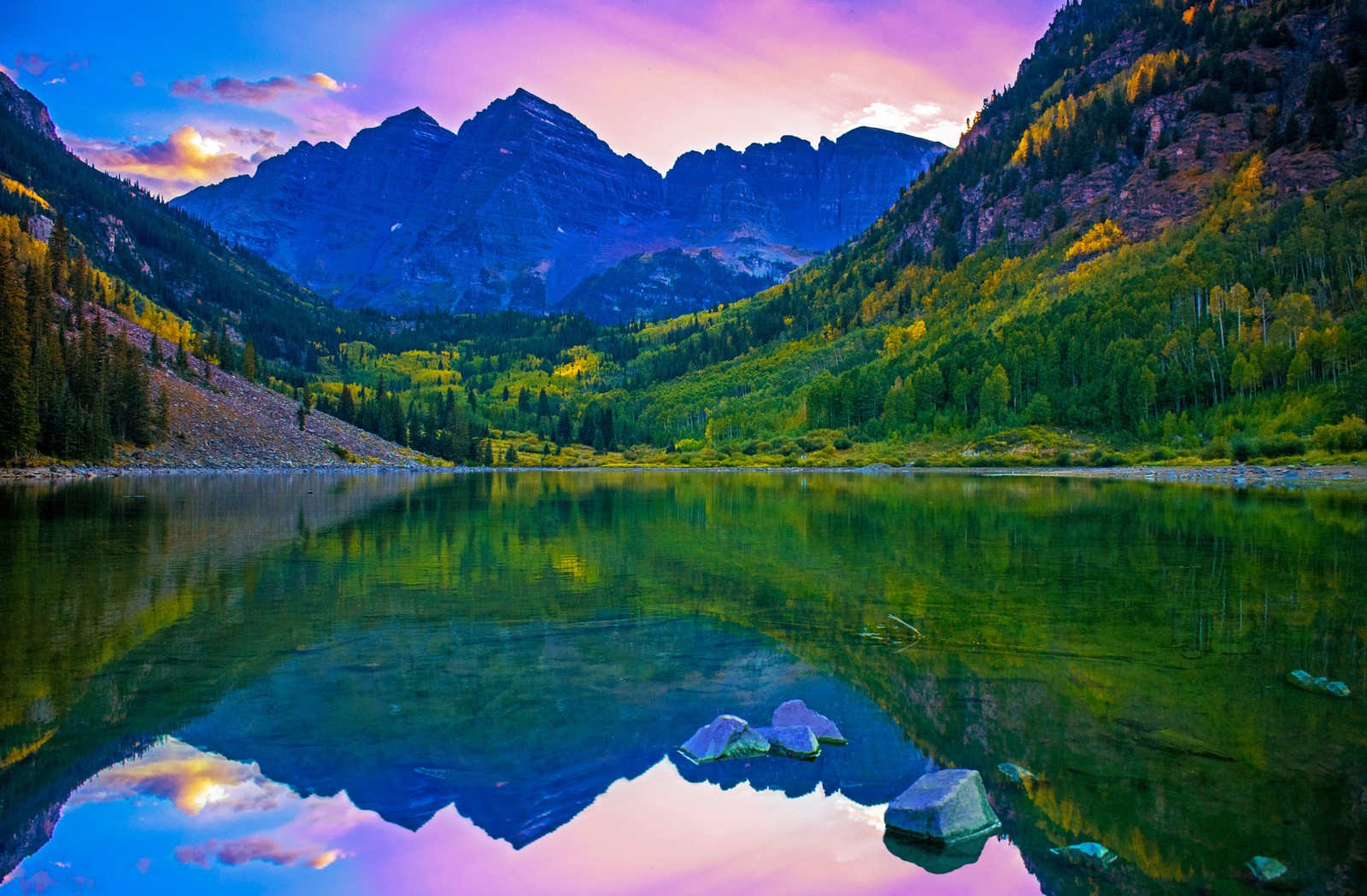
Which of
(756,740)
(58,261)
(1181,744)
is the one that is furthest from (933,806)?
(58,261)

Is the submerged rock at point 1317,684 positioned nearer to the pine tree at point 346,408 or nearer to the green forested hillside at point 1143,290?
the green forested hillside at point 1143,290

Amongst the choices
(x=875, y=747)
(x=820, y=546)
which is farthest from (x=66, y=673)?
(x=820, y=546)

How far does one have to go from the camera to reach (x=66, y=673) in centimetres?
1215

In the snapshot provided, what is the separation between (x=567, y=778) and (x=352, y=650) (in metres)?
6.86

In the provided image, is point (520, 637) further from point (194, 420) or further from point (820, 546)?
point (194, 420)

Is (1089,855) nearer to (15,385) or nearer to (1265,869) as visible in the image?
(1265,869)

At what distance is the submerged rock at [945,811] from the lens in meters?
7.78

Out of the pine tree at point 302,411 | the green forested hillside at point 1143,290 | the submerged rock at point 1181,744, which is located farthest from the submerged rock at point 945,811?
the pine tree at point 302,411

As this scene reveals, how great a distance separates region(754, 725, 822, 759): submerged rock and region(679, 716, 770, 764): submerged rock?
136mm

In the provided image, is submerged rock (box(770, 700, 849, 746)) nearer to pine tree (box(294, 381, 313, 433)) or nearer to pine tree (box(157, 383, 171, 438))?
pine tree (box(157, 383, 171, 438))

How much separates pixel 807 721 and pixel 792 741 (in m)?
0.65

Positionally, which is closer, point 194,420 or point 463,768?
point 463,768

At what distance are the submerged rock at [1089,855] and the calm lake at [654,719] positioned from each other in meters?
0.09

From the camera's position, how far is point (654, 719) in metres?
10.8
